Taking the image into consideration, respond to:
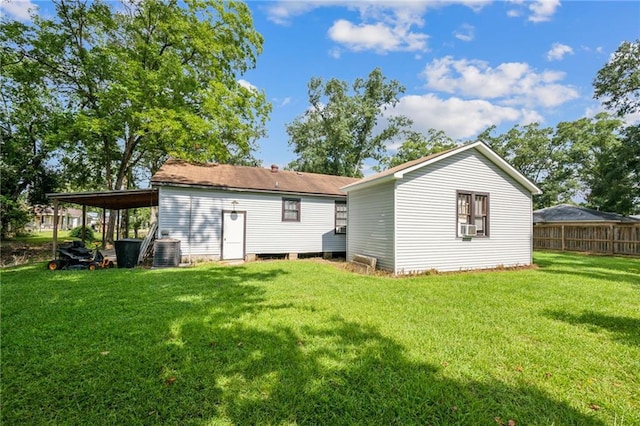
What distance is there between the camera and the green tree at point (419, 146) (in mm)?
28531

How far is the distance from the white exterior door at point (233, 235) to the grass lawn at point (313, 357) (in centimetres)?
507

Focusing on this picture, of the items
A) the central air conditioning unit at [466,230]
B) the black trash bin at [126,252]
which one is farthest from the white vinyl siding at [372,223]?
the black trash bin at [126,252]

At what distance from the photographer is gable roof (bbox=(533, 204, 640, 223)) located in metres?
17.4

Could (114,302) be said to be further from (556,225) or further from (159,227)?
(556,225)

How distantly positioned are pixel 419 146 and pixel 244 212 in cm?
2236

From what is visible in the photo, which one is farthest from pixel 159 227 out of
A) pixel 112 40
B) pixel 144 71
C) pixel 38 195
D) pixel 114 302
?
pixel 38 195

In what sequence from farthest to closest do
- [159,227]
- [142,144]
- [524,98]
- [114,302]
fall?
[524,98] < [142,144] < [159,227] < [114,302]

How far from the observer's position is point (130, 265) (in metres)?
9.70

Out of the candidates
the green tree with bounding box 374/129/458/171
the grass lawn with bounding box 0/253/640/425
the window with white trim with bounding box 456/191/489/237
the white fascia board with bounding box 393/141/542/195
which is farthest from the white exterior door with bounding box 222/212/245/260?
the green tree with bounding box 374/129/458/171

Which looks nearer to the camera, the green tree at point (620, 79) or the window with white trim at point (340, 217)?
the window with white trim at point (340, 217)

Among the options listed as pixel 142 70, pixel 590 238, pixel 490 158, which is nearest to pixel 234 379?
pixel 490 158

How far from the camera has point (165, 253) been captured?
381 inches

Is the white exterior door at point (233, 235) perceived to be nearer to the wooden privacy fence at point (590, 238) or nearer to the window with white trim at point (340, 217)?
the window with white trim at point (340, 217)

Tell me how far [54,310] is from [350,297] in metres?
5.30
